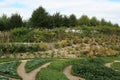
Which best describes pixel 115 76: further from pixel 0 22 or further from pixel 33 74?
pixel 0 22

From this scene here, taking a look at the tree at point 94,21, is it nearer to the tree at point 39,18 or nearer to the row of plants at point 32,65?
the tree at point 39,18

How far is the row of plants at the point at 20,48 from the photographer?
42938mm

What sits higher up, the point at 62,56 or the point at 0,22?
the point at 0,22

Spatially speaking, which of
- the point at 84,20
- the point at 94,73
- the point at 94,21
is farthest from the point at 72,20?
the point at 94,73

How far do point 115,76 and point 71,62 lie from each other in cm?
774

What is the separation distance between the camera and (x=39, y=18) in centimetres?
6456

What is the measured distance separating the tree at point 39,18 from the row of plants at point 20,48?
765 inches

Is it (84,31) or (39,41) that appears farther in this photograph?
(84,31)

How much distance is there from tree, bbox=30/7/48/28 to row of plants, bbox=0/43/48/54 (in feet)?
63.8

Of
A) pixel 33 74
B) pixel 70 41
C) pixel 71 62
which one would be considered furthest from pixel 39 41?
pixel 33 74

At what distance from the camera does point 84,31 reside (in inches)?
2224

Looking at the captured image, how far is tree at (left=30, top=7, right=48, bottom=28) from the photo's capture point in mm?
64750

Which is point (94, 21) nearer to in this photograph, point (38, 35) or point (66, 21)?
point (66, 21)

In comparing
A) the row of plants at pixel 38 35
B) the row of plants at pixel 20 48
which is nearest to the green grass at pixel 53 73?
the row of plants at pixel 20 48
